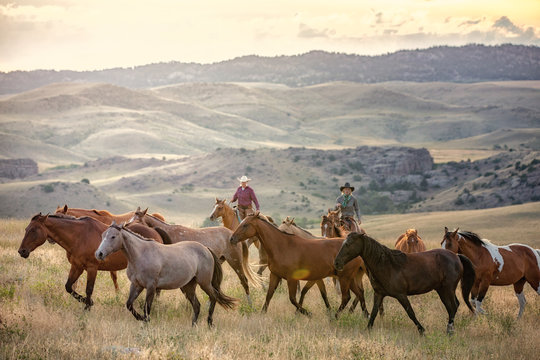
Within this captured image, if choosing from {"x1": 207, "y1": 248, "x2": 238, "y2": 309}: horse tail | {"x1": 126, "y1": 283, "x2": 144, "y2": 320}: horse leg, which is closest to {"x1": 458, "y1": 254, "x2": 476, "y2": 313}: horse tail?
{"x1": 207, "y1": 248, "x2": 238, "y2": 309}: horse tail

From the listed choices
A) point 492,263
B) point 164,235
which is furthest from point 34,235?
point 492,263

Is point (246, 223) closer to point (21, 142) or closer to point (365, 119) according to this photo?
point (21, 142)

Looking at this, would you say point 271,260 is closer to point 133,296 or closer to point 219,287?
point 219,287

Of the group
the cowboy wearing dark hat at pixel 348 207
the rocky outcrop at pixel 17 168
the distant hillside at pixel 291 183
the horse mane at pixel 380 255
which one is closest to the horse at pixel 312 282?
the horse mane at pixel 380 255

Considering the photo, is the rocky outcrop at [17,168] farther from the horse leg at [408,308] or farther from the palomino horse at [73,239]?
the horse leg at [408,308]

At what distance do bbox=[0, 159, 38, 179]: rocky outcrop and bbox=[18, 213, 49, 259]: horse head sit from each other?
67.7 m

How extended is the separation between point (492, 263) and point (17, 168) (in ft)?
239

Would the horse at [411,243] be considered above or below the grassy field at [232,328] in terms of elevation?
above

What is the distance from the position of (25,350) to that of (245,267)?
549 cm

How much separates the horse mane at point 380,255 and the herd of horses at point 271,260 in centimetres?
2

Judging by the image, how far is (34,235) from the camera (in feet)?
38.1

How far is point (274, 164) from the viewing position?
71875 mm

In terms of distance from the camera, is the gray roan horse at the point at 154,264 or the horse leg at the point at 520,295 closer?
the gray roan horse at the point at 154,264

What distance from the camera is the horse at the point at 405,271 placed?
436 inches
